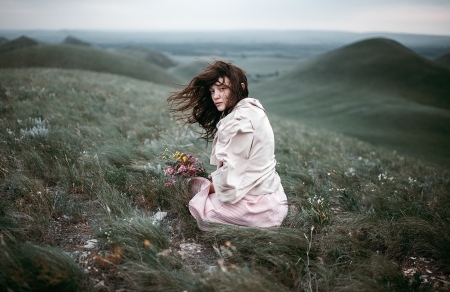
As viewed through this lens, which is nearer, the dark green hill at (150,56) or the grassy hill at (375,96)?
the grassy hill at (375,96)

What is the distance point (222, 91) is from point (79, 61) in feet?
233

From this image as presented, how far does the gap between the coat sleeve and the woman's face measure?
59 centimetres

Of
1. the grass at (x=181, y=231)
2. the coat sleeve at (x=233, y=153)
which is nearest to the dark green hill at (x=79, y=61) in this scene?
the grass at (x=181, y=231)

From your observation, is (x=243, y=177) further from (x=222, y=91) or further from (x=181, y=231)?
(x=222, y=91)

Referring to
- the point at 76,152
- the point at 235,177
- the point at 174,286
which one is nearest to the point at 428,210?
the point at 235,177

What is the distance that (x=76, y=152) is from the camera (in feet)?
17.0

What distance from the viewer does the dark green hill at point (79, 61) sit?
2445 inches

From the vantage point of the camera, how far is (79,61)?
6469cm

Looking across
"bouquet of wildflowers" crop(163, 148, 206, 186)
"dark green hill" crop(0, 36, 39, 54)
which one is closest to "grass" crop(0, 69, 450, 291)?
"bouquet of wildflowers" crop(163, 148, 206, 186)

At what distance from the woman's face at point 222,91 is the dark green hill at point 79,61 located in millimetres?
60948

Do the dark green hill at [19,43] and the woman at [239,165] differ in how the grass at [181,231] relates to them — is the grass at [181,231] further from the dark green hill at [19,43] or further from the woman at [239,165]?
the dark green hill at [19,43]

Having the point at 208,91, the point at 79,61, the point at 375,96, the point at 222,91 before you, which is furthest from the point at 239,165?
the point at 79,61

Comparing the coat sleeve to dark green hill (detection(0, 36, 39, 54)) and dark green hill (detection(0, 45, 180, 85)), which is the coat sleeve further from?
dark green hill (detection(0, 36, 39, 54))

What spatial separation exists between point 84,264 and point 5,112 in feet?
21.7
